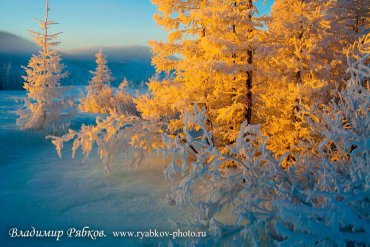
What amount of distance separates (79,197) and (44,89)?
9366mm

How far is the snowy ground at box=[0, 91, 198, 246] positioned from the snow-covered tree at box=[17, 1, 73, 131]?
13.5 feet

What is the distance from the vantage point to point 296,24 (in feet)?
24.6

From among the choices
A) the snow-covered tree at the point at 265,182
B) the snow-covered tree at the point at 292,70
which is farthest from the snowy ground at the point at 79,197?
the snow-covered tree at the point at 292,70

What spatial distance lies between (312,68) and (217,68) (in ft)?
8.52

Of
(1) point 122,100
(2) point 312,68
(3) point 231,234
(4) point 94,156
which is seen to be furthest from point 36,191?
(1) point 122,100

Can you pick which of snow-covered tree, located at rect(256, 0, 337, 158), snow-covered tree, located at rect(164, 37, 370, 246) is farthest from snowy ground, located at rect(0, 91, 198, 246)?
snow-covered tree, located at rect(256, 0, 337, 158)

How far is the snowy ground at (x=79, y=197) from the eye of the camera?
473 centimetres

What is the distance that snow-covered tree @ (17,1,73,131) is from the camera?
43.4ft

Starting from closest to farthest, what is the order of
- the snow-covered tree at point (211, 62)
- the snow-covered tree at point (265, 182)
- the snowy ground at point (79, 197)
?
the snow-covered tree at point (265, 182) → the snowy ground at point (79, 197) → the snow-covered tree at point (211, 62)

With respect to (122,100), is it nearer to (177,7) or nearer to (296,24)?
(177,7)

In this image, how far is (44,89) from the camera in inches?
535

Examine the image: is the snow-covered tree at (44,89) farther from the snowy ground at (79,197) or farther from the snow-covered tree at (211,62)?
the snow-covered tree at (211,62)

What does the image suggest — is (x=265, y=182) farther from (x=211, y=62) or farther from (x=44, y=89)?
(x=44, y=89)

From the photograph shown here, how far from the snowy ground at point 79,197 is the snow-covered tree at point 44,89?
413cm
